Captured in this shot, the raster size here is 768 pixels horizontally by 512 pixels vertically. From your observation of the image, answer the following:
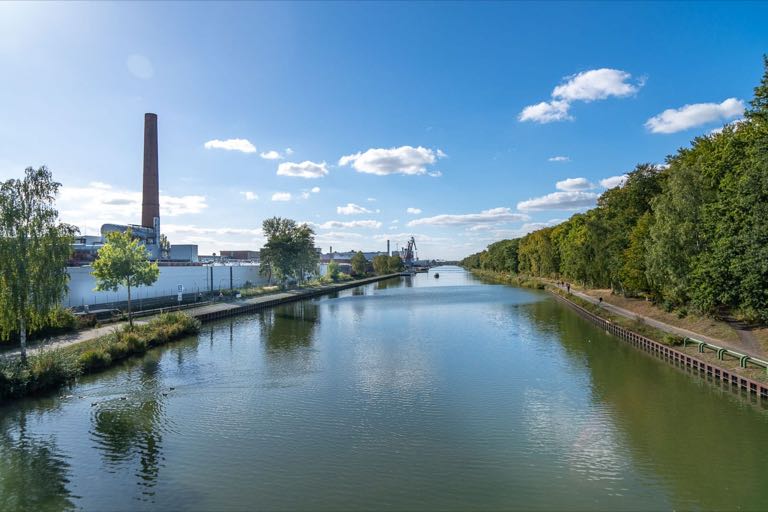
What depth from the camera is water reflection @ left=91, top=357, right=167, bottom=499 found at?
15.3 meters

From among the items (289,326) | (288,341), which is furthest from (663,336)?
(289,326)

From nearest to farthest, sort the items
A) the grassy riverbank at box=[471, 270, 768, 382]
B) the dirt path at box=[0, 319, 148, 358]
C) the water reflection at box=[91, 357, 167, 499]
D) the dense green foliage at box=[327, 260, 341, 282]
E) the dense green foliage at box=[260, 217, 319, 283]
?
the water reflection at box=[91, 357, 167, 499], the grassy riverbank at box=[471, 270, 768, 382], the dirt path at box=[0, 319, 148, 358], the dense green foliage at box=[260, 217, 319, 283], the dense green foliage at box=[327, 260, 341, 282]

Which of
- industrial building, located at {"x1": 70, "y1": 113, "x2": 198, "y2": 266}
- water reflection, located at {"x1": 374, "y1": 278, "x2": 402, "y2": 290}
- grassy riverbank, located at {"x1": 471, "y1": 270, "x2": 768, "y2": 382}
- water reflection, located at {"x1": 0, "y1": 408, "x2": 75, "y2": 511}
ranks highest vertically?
industrial building, located at {"x1": 70, "y1": 113, "x2": 198, "y2": 266}

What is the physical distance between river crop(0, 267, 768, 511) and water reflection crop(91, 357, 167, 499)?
0.08 m

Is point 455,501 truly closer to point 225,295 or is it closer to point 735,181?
point 735,181

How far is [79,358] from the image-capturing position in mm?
26438

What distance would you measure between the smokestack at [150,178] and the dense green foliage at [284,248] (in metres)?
39.5

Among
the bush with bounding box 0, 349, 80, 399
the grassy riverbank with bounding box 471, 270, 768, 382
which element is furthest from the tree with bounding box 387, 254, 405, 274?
the bush with bounding box 0, 349, 80, 399

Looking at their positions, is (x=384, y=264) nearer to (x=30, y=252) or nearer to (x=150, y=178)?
(x=150, y=178)

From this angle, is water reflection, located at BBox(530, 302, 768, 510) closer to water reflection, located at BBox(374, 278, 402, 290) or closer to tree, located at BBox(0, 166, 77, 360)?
tree, located at BBox(0, 166, 77, 360)

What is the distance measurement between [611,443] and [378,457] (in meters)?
8.74

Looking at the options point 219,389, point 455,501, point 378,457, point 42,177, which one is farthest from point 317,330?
point 455,501

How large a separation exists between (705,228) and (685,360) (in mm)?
10477

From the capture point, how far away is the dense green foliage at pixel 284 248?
82688 mm
